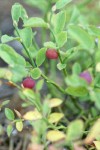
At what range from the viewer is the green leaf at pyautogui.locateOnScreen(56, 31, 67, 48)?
3.07 ft

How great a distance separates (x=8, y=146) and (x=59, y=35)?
1.79 ft

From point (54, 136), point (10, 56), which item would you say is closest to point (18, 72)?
point (10, 56)

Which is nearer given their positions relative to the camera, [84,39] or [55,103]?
[84,39]

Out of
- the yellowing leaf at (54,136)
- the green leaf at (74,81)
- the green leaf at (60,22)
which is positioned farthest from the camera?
the green leaf at (60,22)

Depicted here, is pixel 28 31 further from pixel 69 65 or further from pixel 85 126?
pixel 69 65

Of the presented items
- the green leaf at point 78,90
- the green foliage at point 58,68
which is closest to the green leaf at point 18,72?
the green foliage at point 58,68

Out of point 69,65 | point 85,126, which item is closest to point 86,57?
point 69,65

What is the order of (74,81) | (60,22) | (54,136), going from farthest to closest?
(60,22) → (54,136) → (74,81)

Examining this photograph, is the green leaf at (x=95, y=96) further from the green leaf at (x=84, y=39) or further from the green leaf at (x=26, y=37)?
the green leaf at (x=26, y=37)

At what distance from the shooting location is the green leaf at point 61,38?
936 millimetres

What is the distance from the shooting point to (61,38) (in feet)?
3.10

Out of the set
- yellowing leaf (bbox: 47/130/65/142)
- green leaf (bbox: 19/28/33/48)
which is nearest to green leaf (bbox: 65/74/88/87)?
yellowing leaf (bbox: 47/130/65/142)

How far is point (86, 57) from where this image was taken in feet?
5.19

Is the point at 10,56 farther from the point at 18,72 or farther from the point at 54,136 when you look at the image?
the point at 54,136
